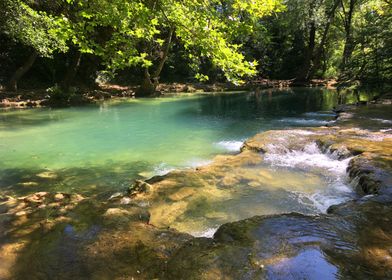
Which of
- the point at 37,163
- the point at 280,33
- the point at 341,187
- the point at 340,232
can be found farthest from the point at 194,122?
the point at 280,33

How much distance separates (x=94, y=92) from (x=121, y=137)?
538 inches

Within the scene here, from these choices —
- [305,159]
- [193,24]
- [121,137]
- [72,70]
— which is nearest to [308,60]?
[72,70]

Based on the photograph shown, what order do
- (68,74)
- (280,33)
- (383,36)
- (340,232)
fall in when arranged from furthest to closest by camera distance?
(280,33), (68,74), (383,36), (340,232)

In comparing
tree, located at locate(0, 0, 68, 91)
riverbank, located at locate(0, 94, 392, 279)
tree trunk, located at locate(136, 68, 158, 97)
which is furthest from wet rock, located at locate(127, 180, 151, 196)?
tree trunk, located at locate(136, 68, 158, 97)

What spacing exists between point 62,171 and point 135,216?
15.8 feet

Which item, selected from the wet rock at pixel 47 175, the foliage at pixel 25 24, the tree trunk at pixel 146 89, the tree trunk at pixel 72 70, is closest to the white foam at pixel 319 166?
the wet rock at pixel 47 175

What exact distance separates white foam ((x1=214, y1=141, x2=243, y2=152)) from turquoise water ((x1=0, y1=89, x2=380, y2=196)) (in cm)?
3

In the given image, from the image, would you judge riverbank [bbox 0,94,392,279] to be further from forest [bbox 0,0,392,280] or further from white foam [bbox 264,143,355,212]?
white foam [bbox 264,143,355,212]

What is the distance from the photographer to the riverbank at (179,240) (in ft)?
12.0

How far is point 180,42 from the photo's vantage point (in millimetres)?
8453

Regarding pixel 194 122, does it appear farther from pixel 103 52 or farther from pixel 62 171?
pixel 103 52

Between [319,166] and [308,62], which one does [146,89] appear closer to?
[308,62]

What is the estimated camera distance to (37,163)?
396 inches

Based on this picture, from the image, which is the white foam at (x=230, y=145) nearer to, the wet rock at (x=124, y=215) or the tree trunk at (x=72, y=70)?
the wet rock at (x=124, y=215)
